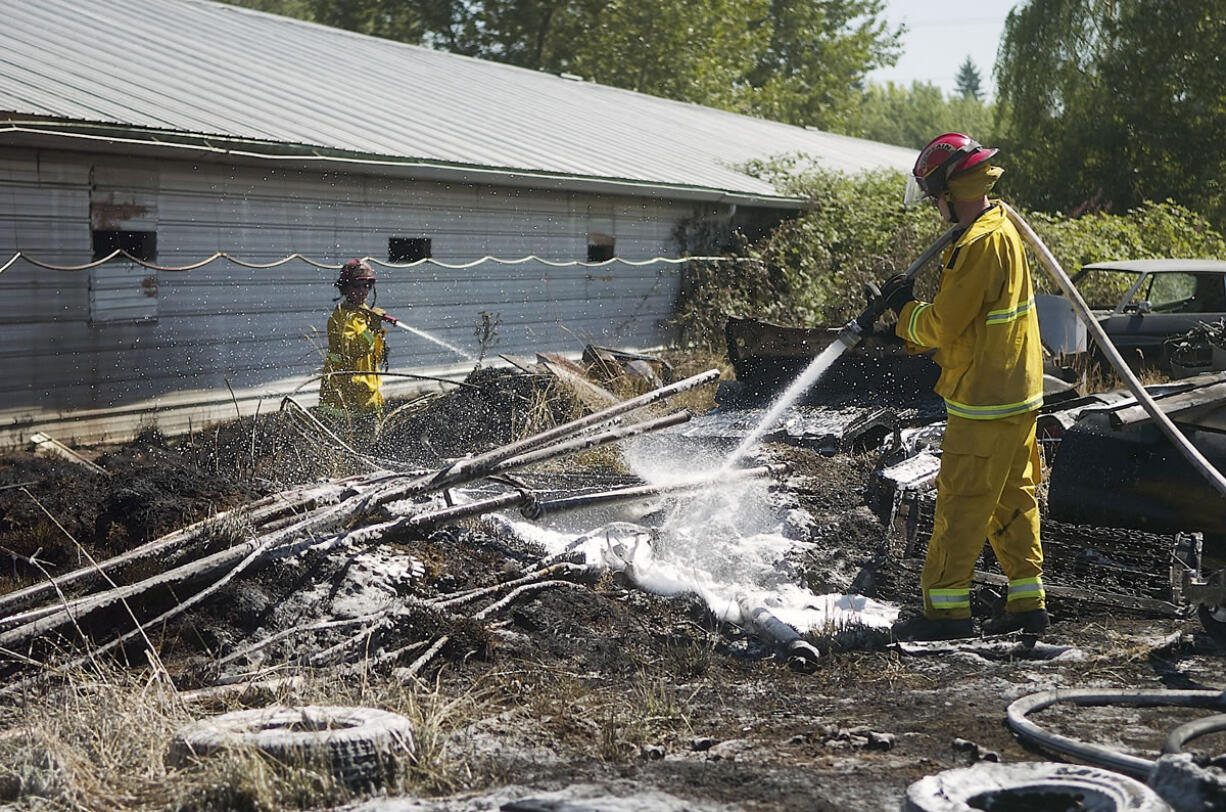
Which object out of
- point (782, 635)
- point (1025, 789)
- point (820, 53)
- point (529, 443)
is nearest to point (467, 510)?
point (529, 443)

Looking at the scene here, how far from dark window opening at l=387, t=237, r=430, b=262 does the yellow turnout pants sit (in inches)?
309

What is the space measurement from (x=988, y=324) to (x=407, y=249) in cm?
812

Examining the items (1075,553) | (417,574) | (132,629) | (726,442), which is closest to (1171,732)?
(1075,553)

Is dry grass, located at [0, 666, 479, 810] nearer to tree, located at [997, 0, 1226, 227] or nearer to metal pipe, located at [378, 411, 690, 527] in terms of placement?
metal pipe, located at [378, 411, 690, 527]

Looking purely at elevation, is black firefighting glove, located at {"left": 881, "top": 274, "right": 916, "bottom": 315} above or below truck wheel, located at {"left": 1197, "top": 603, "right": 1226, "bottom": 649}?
above

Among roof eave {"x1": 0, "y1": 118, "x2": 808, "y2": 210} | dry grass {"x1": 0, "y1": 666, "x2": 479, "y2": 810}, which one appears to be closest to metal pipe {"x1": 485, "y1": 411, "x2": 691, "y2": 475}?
dry grass {"x1": 0, "y1": 666, "x2": 479, "y2": 810}

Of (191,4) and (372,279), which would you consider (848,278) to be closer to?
(372,279)

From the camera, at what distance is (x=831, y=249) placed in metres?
16.7

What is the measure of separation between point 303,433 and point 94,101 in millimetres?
3619

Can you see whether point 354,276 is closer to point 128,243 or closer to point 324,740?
point 128,243

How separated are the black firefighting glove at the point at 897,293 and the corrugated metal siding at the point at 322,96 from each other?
6091 mm

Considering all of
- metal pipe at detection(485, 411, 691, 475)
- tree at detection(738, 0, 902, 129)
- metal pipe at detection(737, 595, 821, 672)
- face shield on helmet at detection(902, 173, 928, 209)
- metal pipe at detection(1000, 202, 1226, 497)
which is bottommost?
metal pipe at detection(737, 595, 821, 672)

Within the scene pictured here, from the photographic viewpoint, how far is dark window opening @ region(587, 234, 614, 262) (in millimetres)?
14641

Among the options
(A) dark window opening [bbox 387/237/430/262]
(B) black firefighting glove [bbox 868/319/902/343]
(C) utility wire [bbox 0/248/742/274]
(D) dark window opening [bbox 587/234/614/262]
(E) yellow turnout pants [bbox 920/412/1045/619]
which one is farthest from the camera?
(D) dark window opening [bbox 587/234/614/262]
